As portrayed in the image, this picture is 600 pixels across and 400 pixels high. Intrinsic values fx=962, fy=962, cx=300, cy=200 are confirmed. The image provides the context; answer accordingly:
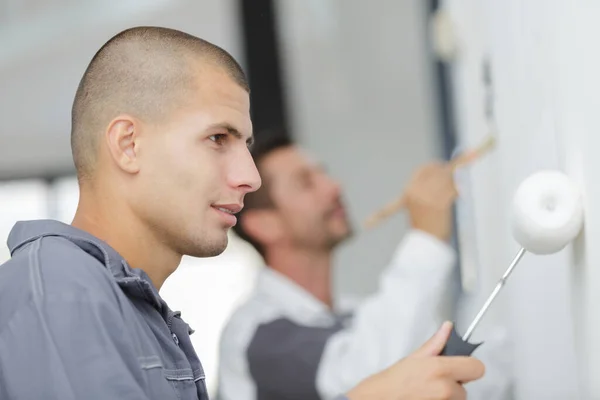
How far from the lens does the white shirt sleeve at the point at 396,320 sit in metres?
1.50

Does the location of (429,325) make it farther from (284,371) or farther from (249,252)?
(249,252)

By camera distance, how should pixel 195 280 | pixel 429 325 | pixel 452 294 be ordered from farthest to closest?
pixel 195 280 → pixel 452 294 → pixel 429 325

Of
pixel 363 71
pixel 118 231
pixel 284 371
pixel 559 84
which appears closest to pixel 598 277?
pixel 559 84

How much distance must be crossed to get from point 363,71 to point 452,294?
25.1 inches

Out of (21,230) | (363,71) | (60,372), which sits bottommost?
(60,372)

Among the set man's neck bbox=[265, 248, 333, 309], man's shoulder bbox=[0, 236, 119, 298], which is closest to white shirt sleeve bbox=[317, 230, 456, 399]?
man's neck bbox=[265, 248, 333, 309]

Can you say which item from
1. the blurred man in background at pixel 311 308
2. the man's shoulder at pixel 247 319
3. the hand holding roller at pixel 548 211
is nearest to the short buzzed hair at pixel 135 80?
the hand holding roller at pixel 548 211

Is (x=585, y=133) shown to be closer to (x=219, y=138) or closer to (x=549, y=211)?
(x=549, y=211)

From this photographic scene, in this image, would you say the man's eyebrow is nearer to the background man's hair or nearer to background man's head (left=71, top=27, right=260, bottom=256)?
background man's head (left=71, top=27, right=260, bottom=256)

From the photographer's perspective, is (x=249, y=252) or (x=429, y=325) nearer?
(x=429, y=325)

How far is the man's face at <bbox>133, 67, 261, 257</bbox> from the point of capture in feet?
2.28

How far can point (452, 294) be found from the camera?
6.57 feet

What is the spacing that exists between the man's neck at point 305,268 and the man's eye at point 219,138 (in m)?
1.28

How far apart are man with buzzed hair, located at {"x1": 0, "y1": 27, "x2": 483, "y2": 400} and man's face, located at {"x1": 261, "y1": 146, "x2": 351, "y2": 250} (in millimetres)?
1254
